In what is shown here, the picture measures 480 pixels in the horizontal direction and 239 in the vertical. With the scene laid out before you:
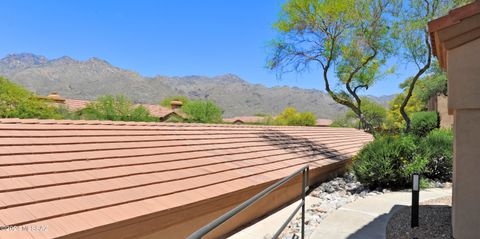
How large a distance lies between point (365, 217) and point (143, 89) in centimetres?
10514

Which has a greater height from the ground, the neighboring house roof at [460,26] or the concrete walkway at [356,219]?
the neighboring house roof at [460,26]

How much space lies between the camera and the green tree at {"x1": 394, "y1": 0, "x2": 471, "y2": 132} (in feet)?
50.3

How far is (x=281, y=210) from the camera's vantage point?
8578 millimetres

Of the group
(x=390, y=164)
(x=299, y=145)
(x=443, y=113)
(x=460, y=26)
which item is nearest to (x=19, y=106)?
(x=299, y=145)

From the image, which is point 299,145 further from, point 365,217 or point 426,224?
point 426,224

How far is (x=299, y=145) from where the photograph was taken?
13680 millimetres

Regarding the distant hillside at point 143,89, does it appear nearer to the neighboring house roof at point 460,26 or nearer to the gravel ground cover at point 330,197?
the gravel ground cover at point 330,197

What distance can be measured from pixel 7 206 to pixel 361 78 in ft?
55.5

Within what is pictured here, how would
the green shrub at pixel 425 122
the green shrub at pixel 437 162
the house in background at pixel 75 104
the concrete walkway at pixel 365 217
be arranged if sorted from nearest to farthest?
the concrete walkway at pixel 365 217 → the green shrub at pixel 437 162 → the house in background at pixel 75 104 → the green shrub at pixel 425 122

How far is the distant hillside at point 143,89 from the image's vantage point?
334ft

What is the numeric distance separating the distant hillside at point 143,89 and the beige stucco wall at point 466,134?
97.6m

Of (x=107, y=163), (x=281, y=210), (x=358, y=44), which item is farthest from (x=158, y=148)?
Answer: (x=358, y=44)

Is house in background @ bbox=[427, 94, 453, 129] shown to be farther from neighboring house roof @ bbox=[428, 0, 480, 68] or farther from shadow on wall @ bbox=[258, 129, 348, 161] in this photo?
neighboring house roof @ bbox=[428, 0, 480, 68]

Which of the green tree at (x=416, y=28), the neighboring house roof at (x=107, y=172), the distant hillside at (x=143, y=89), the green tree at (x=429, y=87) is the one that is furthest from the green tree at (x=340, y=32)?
the distant hillside at (x=143, y=89)
